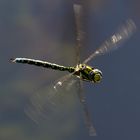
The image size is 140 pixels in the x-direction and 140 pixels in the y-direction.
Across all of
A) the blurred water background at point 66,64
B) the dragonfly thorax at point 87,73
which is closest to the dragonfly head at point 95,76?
the dragonfly thorax at point 87,73

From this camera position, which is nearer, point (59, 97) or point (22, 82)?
point (59, 97)

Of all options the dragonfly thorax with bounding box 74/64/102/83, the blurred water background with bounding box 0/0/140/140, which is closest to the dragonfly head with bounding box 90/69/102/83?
the dragonfly thorax with bounding box 74/64/102/83

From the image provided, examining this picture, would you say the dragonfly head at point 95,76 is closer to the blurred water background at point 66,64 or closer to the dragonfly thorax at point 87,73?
the dragonfly thorax at point 87,73

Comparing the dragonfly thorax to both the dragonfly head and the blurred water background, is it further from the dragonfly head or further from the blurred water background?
the blurred water background

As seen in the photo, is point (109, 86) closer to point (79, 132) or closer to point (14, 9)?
point (79, 132)

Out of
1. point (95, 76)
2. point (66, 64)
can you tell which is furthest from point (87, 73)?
point (66, 64)

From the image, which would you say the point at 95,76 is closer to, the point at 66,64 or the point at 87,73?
the point at 87,73

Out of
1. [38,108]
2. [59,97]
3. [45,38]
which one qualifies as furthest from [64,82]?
[45,38]
